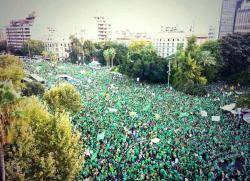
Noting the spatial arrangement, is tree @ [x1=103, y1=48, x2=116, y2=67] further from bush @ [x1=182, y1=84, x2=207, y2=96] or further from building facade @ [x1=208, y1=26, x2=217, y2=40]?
building facade @ [x1=208, y1=26, x2=217, y2=40]

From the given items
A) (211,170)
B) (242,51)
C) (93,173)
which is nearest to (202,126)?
(211,170)

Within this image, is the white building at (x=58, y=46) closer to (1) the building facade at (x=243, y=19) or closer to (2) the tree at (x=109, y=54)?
(2) the tree at (x=109, y=54)

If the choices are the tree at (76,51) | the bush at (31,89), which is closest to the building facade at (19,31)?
the tree at (76,51)

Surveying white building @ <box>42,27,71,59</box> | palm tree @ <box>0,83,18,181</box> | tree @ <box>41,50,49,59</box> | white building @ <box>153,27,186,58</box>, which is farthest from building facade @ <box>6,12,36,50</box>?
palm tree @ <box>0,83,18,181</box>

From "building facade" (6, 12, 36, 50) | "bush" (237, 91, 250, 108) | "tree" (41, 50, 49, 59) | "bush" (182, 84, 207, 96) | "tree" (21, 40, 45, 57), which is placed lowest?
"bush" (182, 84, 207, 96)

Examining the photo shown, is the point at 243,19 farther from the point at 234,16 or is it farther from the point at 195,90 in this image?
the point at 195,90

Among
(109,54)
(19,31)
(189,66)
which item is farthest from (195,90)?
(19,31)
